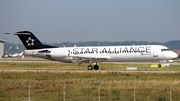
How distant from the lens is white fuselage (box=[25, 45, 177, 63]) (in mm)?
65812

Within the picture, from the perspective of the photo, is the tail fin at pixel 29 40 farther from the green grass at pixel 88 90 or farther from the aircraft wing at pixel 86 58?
the green grass at pixel 88 90

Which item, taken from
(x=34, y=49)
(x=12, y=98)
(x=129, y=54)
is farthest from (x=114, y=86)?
(x=34, y=49)

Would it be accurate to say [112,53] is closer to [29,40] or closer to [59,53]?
[59,53]

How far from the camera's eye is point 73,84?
44000mm

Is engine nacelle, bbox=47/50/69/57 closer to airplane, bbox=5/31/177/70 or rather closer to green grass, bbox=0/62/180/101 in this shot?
airplane, bbox=5/31/177/70

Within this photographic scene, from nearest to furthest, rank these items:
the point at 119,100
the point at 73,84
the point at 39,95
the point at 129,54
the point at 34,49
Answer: the point at 119,100 → the point at 39,95 → the point at 73,84 → the point at 129,54 → the point at 34,49

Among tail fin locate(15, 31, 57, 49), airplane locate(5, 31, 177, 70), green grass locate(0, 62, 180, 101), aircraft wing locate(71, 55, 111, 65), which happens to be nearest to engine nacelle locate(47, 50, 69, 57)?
airplane locate(5, 31, 177, 70)

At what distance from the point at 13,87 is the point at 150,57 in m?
29.1

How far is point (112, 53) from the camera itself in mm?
66688

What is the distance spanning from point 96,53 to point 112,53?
2.43m

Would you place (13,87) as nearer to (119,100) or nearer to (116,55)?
(119,100)

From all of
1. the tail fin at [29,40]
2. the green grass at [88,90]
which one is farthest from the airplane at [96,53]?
the green grass at [88,90]

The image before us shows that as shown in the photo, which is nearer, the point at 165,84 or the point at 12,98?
the point at 12,98

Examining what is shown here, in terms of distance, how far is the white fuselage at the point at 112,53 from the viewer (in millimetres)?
65812
